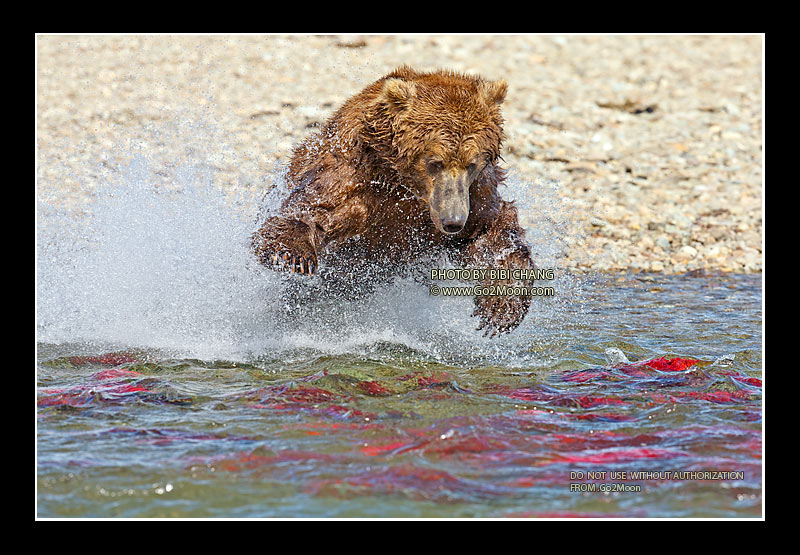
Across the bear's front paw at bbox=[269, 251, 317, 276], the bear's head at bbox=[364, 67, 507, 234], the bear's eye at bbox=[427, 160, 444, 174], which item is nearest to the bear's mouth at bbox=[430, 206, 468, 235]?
the bear's head at bbox=[364, 67, 507, 234]

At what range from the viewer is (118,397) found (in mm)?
6152

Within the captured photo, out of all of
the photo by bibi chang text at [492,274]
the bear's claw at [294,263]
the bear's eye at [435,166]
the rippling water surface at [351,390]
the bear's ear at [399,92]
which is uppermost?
the bear's ear at [399,92]

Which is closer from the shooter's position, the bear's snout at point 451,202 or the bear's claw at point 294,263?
the bear's snout at point 451,202

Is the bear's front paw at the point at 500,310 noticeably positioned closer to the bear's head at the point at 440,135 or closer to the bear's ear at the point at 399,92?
the bear's head at the point at 440,135

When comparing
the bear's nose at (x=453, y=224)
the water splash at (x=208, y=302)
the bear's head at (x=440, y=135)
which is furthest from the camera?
the water splash at (x=208, y=302)

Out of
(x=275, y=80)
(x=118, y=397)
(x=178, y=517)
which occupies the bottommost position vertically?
(x=178, y=517)

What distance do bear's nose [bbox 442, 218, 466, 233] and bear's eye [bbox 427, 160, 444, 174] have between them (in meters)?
0.44

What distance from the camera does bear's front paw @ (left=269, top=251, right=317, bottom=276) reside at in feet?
22.5

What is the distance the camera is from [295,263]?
6.85 m

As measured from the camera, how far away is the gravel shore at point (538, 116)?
11969mm

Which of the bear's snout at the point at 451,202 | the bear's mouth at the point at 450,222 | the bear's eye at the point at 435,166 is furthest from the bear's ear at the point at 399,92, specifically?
the bear's mouth at the point at 450,222

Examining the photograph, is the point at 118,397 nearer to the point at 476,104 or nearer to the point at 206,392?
the point at 206,392

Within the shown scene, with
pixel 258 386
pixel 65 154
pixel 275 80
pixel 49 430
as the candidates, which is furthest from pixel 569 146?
pixel 49 430

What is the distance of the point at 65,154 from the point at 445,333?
7.63m
